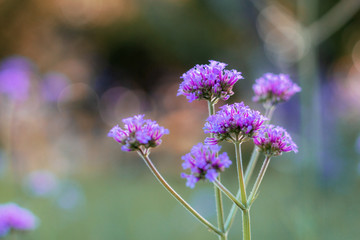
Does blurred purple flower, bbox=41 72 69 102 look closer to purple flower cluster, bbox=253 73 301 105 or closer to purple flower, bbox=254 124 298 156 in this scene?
purple flower cluster, bbox=253 73 301 105

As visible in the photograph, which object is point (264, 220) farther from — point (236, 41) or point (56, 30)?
point (56, 30)

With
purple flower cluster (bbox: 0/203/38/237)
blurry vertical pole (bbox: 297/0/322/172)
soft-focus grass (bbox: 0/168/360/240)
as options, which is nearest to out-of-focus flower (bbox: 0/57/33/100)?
soft-focus grass (bbox: 0/168/360/240)

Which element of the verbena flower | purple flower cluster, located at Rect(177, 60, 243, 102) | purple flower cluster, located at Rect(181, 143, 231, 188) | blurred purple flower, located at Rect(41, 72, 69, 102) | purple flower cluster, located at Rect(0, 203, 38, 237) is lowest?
purple flower cluster, located at Rect(181, 143, 231, 188)

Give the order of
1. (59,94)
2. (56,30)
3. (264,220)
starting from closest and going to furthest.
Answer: (59,94) < (264,220) < (56,30)

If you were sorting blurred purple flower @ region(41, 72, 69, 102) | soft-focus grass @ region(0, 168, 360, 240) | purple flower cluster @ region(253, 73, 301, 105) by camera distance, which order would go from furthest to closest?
blurred purple flower @ region(41, 72, 69, 102) → soft-focus grass @ region(0, 168, 360, 240) → purple flower cluster @ region(253, 73, 301, 105)

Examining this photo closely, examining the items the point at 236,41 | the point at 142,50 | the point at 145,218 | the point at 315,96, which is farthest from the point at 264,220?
the point at 142,50

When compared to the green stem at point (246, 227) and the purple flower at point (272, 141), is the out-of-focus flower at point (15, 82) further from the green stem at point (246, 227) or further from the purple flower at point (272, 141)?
the green stem at point (246, 227)
